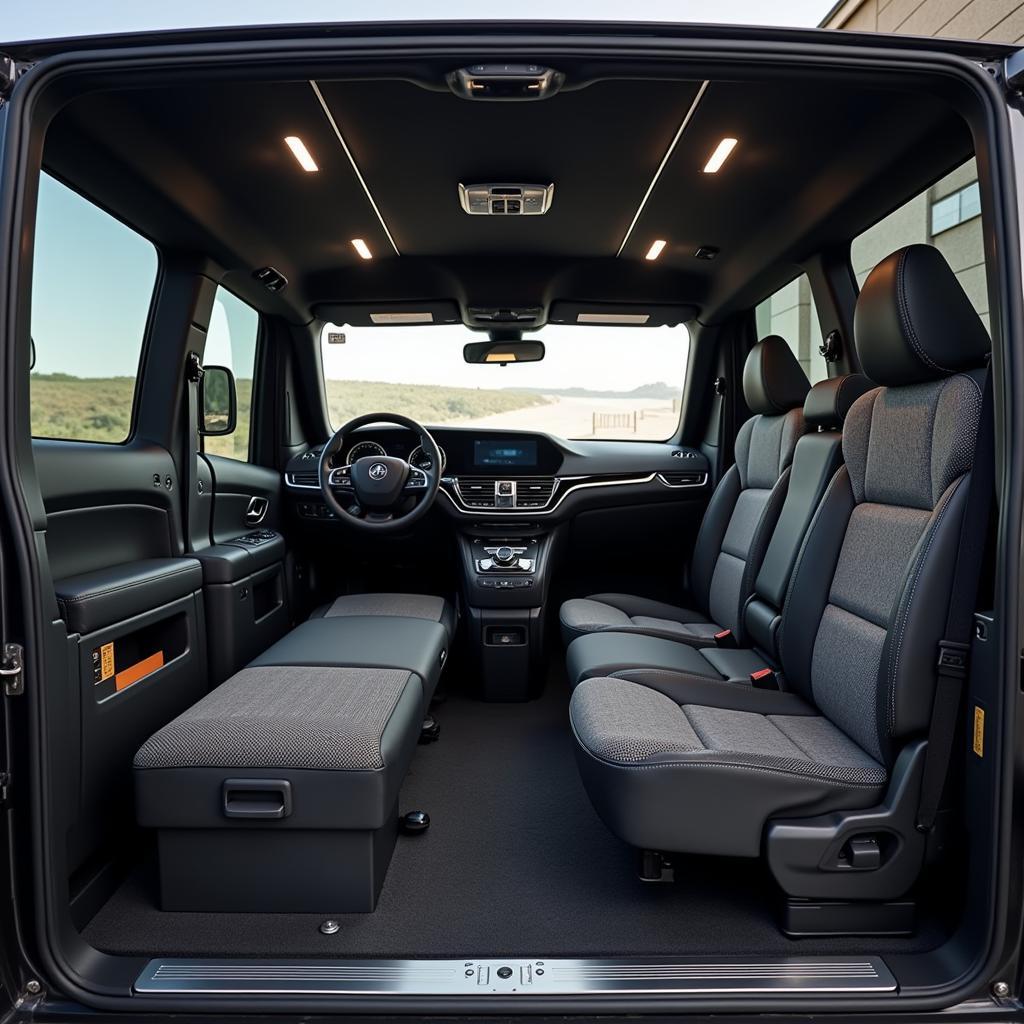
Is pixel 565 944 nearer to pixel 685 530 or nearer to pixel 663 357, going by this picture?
pixel 685 530

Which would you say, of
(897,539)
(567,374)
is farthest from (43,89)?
(567,374)

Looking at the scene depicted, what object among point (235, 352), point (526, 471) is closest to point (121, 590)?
point (235, 352)

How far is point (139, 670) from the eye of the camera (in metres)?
2.26

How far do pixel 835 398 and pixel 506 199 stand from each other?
139cm

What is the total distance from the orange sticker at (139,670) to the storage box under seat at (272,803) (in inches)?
10.5

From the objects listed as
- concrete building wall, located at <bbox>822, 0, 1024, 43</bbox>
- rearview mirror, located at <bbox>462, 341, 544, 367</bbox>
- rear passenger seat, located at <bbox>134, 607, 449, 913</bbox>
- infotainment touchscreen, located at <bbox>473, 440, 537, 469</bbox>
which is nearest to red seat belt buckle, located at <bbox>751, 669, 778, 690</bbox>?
rear passenger seat, located at <bbox>134, 607, 449, 913</bbox>

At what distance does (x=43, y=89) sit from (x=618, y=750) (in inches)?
66.5

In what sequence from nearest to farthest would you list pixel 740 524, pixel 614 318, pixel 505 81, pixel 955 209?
1. pixel 505 81
2. pixel 955 209
3. pixel 740 524
4. pixel 614 318

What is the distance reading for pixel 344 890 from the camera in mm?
1892

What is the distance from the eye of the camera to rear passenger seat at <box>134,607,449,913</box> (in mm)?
1796

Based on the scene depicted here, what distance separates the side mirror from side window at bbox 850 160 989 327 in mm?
2438

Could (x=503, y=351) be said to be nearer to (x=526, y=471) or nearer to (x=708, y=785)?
(x=526, y=471)

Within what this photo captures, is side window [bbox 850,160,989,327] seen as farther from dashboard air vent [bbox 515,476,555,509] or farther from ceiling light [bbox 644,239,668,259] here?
dashboard air vent [bbox 515,476,555,509]

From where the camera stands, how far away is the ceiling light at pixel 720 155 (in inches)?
102
